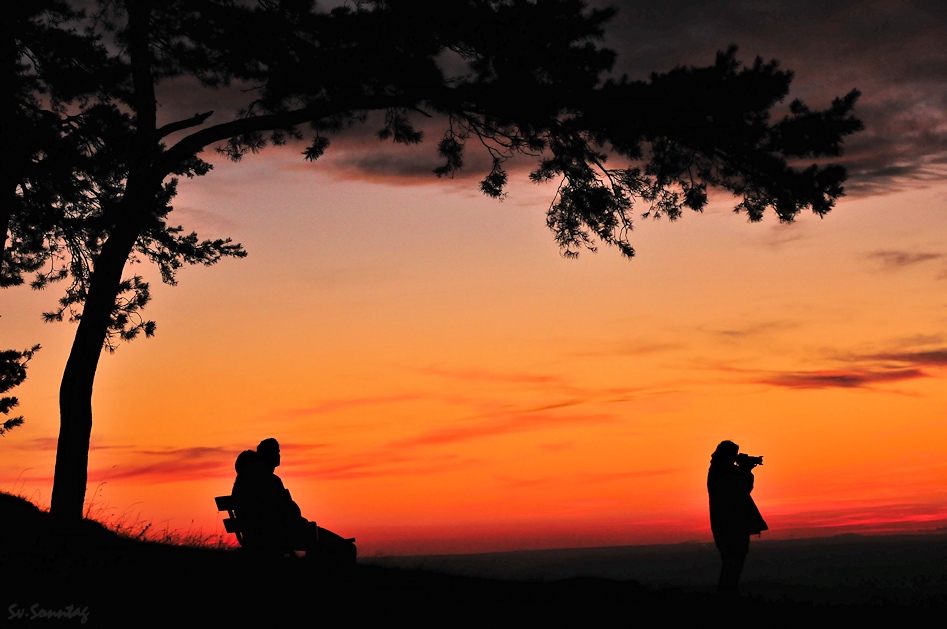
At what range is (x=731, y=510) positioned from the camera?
34.1ft

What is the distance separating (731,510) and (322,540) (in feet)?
15.4

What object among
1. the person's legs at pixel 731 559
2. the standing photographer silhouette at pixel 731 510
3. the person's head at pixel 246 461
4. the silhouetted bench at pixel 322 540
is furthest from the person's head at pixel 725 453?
the person's head at pixel 246 461

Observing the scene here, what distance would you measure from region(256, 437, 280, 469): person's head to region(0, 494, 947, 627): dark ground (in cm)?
108

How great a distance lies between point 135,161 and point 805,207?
33.6ft

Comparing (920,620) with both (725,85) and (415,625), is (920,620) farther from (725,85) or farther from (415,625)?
(725,85)

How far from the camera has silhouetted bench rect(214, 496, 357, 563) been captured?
10.1m

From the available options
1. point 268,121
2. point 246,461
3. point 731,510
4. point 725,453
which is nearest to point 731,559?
point 731,510

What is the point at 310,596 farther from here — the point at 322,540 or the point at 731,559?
the point at 731,559

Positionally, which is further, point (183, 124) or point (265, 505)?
point (183, 124)

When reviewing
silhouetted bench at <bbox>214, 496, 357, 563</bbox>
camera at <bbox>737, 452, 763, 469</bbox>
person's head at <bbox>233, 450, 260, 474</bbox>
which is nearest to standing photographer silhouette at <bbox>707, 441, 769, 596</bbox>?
camera at <bbox>737, 452, 763, 469</bbox>

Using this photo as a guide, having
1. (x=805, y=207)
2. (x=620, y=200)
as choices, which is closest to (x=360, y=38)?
(x=620, y=200)

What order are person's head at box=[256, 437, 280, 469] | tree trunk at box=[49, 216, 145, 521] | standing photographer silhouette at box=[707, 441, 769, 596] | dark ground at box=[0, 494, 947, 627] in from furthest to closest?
tree trunk at box=[49, 216, 145, 521] < standing photographer silhouette at box=[707, 441, 769, 596] < person's head at box=[256, 437, 280, 469] < dark ground at box=[0, 494, 947, 627]

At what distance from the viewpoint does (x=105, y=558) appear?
10023mm

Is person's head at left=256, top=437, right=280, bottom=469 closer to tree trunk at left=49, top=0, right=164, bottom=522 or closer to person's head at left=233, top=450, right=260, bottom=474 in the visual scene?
person's head at left=233, top=450, right=260, bottom=474
